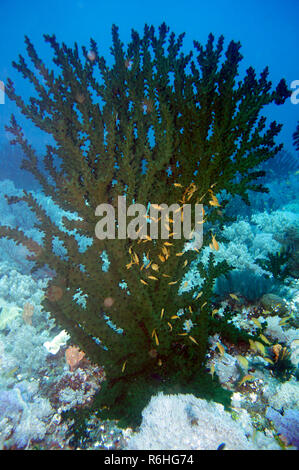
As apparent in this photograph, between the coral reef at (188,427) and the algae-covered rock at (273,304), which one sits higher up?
the algae-covered rock at (273,304)

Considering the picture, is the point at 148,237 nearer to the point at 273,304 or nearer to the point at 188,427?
the point at 188,427

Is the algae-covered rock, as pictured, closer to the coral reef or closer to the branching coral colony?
the branching coral colony

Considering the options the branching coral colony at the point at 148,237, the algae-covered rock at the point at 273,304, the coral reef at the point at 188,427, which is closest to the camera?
the coral reef at the point at 188,427

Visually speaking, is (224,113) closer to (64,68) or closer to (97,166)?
(97,166)

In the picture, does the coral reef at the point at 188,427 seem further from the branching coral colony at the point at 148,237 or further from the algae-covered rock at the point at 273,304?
the algae-covered rock at the point at 273,304

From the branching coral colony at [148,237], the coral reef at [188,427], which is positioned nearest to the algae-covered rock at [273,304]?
the branching coral colony at [148,237]

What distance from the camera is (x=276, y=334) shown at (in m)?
3.50

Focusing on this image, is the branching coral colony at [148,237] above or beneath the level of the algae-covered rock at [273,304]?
above

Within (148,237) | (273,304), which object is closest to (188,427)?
(148,237)

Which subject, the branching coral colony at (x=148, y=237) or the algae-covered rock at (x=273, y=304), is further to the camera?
the algae-covered rock at (x=273, y=304)

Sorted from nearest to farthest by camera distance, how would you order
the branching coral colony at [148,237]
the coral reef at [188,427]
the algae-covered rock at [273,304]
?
the coral reef at [188,427] → the branching coral colony at [148,237] → the algae-covered rock at [273,304]

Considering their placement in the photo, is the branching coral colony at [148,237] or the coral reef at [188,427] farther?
the branching coral colony at [148,237]

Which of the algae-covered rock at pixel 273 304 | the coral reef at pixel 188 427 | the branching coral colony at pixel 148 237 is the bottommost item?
the coral reef at pixel 188 427

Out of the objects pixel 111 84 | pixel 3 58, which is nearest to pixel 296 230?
pixel 111 84
